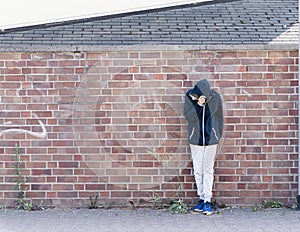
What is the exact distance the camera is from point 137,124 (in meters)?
6.69

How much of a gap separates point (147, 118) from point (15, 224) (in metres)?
Answer: 2.16

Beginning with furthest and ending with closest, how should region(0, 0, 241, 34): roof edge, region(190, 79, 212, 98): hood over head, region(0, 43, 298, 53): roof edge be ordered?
A: region(0, 0, 241, 34): roof edge < region(0, 43, 298, 53): roof edge < region(190, 79, 212, 98): hood over head

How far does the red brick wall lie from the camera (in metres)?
6.64

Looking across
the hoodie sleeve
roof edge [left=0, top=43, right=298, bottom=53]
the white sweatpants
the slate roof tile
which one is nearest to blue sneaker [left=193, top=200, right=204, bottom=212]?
the white sweatpants

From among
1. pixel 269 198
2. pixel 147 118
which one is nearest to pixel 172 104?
pixel 147 118

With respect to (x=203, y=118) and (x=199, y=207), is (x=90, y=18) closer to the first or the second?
(x=203, y=118)

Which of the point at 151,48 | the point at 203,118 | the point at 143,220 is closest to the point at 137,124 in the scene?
the point at 203,118

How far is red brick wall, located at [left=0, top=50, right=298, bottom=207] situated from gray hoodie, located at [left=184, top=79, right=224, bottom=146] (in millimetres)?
297

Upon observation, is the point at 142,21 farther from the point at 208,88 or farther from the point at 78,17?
the point at 208,88

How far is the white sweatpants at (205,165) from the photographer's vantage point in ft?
21.0

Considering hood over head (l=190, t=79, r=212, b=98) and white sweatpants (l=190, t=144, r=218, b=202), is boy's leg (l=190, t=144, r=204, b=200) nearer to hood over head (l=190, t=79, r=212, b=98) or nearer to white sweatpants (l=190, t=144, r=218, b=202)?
white sweatpants (l=190, t=144, r=218, b=202)

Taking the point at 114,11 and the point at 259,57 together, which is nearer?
the point at 259,57

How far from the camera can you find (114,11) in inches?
311

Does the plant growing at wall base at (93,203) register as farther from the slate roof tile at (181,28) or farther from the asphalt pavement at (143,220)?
the slate roof tile at (181,28)
